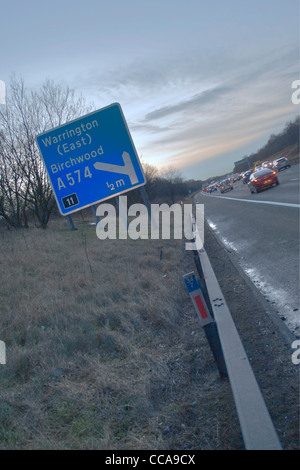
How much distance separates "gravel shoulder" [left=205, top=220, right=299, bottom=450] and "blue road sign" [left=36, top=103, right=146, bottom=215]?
2802 mm

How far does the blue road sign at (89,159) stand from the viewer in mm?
8195

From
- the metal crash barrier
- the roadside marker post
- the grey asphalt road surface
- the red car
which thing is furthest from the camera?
the red car

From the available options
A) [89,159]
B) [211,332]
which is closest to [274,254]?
[89,159]

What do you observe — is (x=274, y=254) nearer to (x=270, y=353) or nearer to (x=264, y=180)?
(x=270, y=353)

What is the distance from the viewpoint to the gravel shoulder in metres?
3.53

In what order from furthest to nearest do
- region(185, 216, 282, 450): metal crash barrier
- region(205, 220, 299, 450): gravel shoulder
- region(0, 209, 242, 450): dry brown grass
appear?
→ 1. region(0, 209, 242, 450): dry brown grass
2. region(205, 220, 299, 450): gravel shoulder
3. region(185, 216, 282, 450): metal crash barrier

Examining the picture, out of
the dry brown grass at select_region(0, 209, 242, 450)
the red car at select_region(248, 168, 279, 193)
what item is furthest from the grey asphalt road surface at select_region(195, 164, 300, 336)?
the red car at select_region(248, 168, 279, 193)

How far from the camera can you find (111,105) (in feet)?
27.2

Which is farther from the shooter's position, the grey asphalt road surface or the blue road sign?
the blue road sign

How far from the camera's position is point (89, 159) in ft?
27.0

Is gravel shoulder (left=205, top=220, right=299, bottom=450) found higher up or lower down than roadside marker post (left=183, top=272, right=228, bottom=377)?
lower down

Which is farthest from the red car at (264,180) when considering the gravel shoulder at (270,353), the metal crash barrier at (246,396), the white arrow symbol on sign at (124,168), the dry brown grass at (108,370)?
the metal crash barrier at (246,396)

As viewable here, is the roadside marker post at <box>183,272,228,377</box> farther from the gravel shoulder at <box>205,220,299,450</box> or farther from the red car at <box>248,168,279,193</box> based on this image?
the red car at <box>248,168,279,193</box>

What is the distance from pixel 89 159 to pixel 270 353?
491 cm
